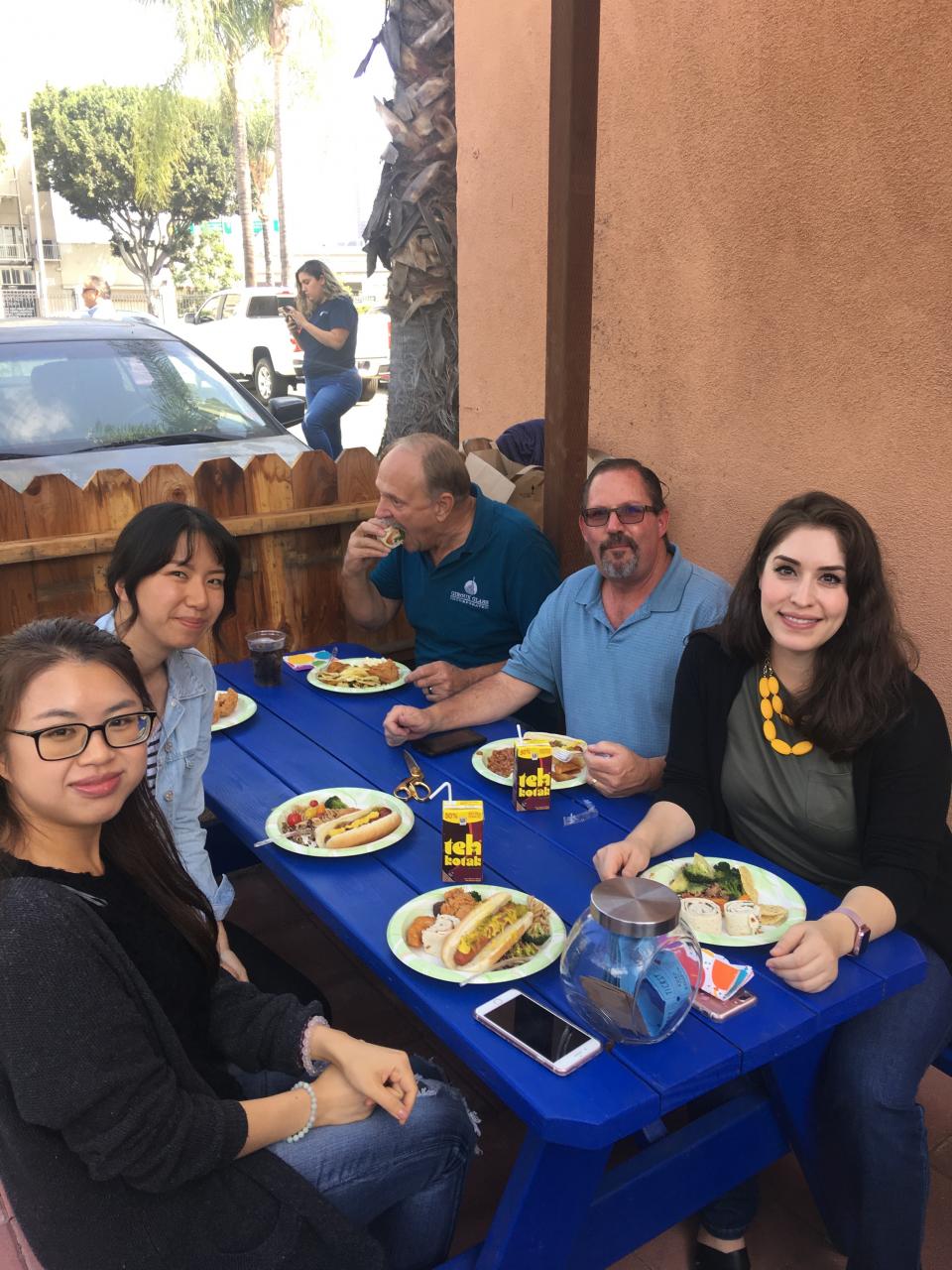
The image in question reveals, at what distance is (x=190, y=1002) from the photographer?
1.78 m

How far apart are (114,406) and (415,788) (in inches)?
139

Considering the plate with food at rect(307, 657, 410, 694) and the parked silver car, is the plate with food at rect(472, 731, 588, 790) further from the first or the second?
the parked silver car

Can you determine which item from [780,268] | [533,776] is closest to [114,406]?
[780,268]

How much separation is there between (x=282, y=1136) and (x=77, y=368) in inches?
181

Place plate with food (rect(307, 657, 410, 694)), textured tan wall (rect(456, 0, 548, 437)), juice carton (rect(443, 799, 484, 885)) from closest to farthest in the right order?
juice carton (rect(443, 799, 484, 885)), plate with food (rect(307, 657, 410, 694)), textured tan wall (rect(456, 0, 548, 437))

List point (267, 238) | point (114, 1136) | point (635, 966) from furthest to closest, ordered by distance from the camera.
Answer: point (267, 238), point (635, 966), point (114, 1136)

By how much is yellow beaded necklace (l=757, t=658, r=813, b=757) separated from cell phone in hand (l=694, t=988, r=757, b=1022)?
0.69 metres

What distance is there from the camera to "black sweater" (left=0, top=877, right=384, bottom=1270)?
135 cm

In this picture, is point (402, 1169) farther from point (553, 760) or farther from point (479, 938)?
point (553, 760)

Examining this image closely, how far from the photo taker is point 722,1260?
223 centimetres

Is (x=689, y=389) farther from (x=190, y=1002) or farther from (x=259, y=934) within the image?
(x=190, y=1002)

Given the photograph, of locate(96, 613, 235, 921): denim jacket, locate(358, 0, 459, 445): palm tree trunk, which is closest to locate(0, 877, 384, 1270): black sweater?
locate(96, 613, 235, 921): denim jacket

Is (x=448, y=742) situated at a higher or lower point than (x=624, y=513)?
lower

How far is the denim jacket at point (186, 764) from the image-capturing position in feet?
8.23
